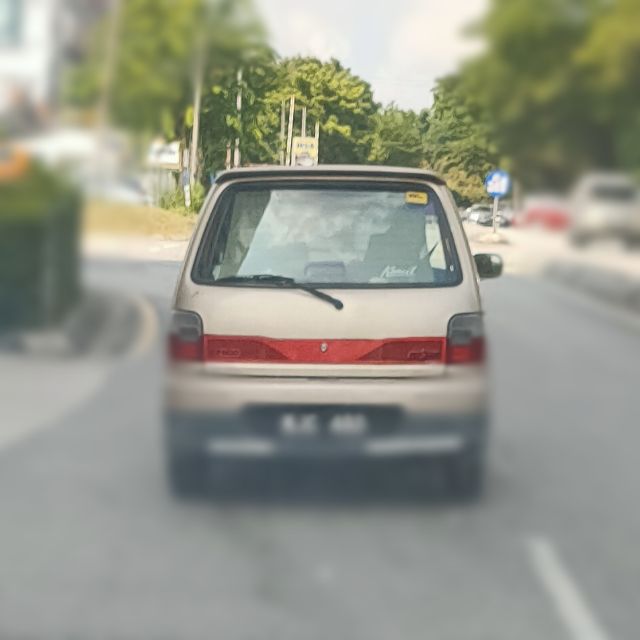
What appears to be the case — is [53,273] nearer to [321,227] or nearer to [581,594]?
[321,227]

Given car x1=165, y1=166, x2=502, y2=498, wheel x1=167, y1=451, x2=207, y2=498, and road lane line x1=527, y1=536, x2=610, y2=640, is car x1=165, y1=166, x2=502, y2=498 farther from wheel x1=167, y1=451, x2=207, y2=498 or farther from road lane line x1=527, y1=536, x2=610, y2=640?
road lane line x1=527, y1=536, x2=610, y2=640

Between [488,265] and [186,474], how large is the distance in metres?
0.70

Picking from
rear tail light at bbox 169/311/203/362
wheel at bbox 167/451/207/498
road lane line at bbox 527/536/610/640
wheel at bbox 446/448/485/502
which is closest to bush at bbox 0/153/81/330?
rear tail light at bbox 169/311/203/362

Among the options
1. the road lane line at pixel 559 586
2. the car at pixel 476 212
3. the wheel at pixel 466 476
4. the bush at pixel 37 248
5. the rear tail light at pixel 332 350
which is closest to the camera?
the bush at pixel 37 248

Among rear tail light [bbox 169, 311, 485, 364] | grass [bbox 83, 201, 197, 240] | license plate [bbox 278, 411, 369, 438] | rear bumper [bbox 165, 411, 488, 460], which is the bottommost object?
rear bumper [bbox 165, 411, 488, 460]

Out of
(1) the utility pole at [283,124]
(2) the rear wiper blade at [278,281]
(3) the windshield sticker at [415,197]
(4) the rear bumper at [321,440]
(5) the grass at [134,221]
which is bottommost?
(4) the rear bumper at [321,440]

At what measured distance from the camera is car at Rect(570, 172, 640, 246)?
0.91 metres

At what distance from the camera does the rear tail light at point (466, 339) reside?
1150 millimetres

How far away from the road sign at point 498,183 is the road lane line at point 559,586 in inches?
36.1

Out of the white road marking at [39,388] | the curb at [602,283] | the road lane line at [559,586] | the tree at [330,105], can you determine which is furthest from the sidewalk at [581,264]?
the road lane line at [559,586]

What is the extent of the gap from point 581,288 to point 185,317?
0.33 meters

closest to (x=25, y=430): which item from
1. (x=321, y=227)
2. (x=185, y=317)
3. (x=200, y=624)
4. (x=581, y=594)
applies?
(x=185, y=317)

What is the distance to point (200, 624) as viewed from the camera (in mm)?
1780

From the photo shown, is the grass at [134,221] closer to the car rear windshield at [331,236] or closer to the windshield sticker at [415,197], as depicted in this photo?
the car rear windshield at [331,236]
